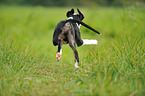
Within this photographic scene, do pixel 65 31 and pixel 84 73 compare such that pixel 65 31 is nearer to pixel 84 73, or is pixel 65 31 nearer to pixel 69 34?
pixel 69 34

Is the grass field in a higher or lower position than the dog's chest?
lower

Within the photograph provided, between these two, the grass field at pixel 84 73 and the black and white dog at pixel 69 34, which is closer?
the grass field at pixel 84 73

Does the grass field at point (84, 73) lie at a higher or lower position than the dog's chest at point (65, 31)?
lower

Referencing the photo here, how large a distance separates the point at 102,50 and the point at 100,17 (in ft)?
12.9

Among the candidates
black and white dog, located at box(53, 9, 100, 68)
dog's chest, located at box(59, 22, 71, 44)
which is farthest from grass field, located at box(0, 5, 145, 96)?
dog's chest, located at box(59, 22, 71, 44)

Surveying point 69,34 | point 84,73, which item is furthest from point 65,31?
point 84,73

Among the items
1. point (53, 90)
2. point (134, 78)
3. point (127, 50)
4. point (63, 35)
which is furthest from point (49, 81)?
point (127, 50)

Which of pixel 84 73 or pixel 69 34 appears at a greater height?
pixel 69 34

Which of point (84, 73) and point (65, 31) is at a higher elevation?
point (65, 31)

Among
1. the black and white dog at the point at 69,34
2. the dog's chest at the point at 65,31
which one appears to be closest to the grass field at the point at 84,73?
the black and white dog at the point at 69,34

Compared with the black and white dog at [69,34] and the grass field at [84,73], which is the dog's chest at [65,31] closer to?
the black and white dog at [69,34]

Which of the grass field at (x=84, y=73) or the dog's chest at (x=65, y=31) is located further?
the dog's chest at (x=65, y=31)

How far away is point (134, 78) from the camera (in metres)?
1.44

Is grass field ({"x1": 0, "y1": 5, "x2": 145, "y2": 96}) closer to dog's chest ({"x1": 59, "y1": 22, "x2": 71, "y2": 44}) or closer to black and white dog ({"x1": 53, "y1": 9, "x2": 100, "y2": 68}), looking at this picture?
black and white dog ({"x1": 53, "y1": 9, "x2": 100, "y2": 68})
